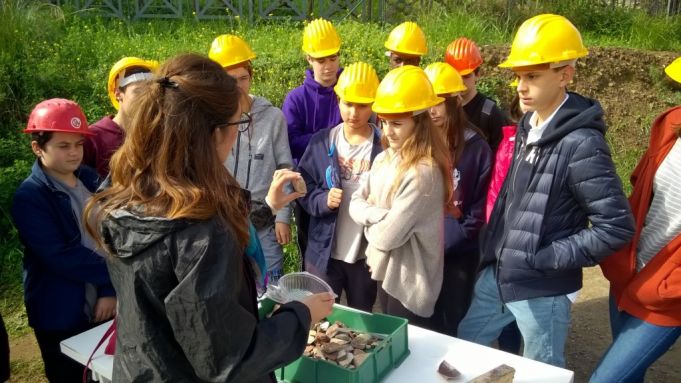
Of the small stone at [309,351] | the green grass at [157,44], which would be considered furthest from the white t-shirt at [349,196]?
the green grass at [157,44]

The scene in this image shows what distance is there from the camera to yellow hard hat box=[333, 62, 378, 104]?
3146mm

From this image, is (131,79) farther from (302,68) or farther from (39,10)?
(39,10)

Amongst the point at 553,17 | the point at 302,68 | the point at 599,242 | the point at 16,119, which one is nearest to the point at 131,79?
the point at 553,17

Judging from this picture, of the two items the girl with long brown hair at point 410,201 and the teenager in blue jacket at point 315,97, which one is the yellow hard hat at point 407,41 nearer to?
the teenager in blue jacket at point 315,97

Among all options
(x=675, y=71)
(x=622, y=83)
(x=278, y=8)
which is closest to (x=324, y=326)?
(x=675, y=71)

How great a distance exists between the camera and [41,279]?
8.63 ft

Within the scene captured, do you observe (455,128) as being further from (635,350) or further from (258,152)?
(635,350)

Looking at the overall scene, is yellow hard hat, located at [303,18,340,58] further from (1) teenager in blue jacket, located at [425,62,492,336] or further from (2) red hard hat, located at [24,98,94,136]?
(2) red hard hat, located at [24,98,94,136]

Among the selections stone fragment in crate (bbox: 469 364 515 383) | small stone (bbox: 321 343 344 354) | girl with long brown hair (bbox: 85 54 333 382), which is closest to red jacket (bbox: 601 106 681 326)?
stone fragment in crate (bbox: 469 364 515 383)

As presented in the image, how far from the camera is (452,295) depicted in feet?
10.3

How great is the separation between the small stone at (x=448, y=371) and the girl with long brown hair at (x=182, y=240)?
2.34 ft

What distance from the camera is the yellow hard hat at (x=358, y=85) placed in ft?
10.3

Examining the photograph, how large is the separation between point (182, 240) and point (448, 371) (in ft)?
3.58

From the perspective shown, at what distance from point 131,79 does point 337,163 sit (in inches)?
45.4
